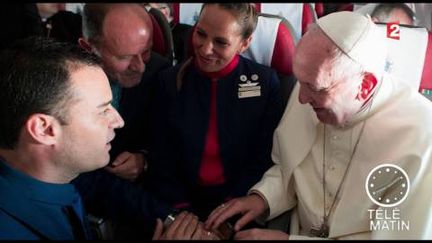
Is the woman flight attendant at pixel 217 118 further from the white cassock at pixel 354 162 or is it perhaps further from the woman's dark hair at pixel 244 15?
the white cassock at pixel 354 162

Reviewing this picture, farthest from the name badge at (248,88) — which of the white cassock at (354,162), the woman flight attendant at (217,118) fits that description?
the white cassock at (354,162)

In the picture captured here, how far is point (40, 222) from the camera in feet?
3.57

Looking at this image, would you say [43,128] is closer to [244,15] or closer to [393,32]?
[244,15]

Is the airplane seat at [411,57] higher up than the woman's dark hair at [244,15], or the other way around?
the woman's dark hair at [244,15]

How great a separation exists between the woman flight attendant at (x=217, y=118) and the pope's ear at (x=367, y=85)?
1.48 feet

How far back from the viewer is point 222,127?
1707 millimetres

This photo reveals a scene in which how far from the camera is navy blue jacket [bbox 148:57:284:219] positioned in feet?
5.59

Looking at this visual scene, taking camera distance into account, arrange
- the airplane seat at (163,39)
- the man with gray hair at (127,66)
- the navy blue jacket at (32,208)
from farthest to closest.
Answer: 1. the airplane seat at (163,39)
2. the man with gray hair at (127,66)
3. the navy blue jacket at (32,208)

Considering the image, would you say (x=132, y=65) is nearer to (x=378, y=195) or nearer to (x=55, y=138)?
(x=55, y=138)

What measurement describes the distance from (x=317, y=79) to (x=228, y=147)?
58 cm

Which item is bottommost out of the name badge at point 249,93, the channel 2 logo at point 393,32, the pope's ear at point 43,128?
the name badge at point 249,93

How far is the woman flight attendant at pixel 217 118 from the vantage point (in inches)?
66.6

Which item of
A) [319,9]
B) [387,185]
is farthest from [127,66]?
[319,9]

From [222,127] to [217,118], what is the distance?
43 mm
